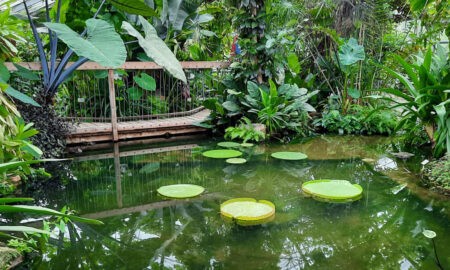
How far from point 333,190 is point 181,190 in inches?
48.9

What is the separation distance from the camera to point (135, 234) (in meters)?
2.17

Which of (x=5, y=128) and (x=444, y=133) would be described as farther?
(x=444, y=133)

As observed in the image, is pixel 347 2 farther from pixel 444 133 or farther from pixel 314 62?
pixel 444 133

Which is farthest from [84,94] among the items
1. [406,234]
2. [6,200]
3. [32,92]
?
[406,234]

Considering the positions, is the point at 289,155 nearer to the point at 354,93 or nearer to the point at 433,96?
the point at 433,96

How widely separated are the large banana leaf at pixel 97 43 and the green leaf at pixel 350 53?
11.6 ft

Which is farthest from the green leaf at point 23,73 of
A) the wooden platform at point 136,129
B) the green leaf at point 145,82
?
the green leaf at point 145,82

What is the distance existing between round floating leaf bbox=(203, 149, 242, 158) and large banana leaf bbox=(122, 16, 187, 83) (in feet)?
3.83

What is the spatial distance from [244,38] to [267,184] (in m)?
2.82

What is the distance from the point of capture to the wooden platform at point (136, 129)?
15.5 ft

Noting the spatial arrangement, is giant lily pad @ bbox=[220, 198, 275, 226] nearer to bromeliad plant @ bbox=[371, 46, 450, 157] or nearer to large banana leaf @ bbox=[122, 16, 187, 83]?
large banana leaf @ bbox=[122, 16, 187, 83]

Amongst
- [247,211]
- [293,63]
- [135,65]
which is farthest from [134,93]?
[247,211]

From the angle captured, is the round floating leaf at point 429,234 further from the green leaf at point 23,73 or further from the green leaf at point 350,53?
the green leaf at point 23,73

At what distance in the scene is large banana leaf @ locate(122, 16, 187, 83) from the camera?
314 cm
